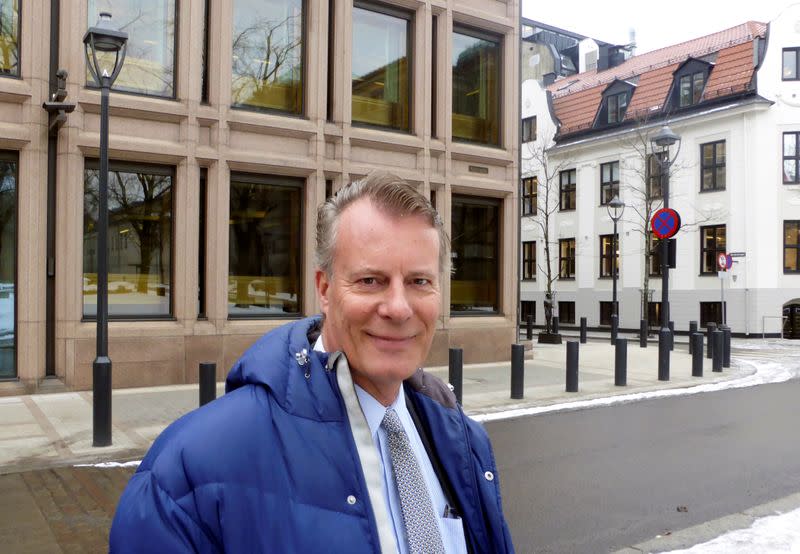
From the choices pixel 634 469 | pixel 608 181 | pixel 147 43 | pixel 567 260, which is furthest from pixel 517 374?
pixel 567 260

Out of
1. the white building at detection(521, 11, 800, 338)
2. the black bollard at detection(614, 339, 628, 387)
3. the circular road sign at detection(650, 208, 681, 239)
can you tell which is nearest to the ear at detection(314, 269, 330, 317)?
the black bollard at detection(614, 339, 628, 387)

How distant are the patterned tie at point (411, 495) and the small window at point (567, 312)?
118 feet

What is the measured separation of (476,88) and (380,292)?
52.3 feet

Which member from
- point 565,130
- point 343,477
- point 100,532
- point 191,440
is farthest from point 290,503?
point 565,130

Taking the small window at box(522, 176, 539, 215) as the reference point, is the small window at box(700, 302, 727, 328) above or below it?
below

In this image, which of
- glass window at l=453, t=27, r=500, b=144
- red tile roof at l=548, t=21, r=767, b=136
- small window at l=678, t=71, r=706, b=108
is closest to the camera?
glass window at l=453, t=27, r=500, b=144

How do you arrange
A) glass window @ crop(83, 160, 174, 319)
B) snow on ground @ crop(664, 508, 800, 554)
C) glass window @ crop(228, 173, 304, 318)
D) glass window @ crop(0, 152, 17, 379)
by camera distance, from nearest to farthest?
snow on ground @ crop(664, 508, 800, 554), glass window @ crop(0, 152, 17, 379), glass window @ crop(83, 160, 174, 319), glass window @ crop(228, 173, 304, 318)

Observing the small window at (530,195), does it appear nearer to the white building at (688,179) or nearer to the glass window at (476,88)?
the white building at (688,179)

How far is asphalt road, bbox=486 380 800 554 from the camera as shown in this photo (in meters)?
5.37

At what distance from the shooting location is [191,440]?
140 cm

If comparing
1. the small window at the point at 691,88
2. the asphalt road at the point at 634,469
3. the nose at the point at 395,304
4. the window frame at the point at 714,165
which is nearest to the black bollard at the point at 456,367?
the asphalt road at the point at 634,469

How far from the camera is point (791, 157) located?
29.3 m

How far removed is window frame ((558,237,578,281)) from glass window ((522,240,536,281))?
5.94 feet

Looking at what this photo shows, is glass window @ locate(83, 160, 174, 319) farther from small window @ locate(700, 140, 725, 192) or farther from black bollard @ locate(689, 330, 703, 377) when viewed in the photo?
small window @ locate(700, 140, 725, 192)
